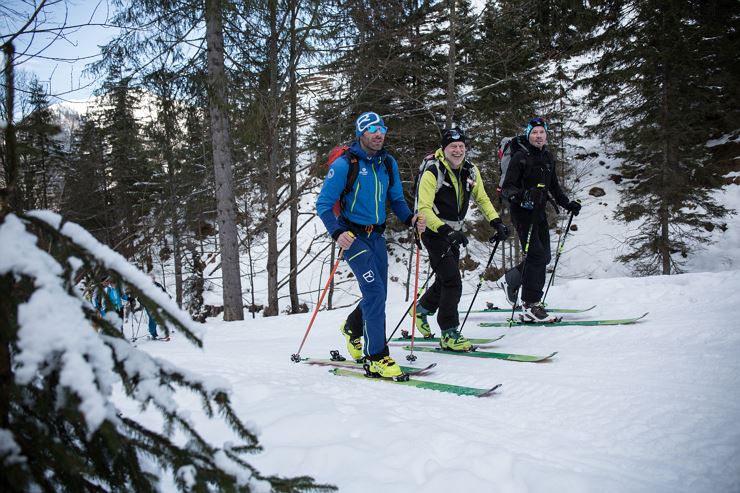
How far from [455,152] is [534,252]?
201 cm

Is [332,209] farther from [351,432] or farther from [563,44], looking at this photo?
[563,44]

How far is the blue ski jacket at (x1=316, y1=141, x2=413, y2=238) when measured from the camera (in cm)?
415

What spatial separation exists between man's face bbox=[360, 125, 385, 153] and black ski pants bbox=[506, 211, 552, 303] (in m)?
2.68

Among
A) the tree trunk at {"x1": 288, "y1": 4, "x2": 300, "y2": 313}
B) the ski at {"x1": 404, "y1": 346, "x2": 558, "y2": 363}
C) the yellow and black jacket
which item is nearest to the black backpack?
the yellow and black jacket

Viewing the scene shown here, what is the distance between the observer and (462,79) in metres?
16.7

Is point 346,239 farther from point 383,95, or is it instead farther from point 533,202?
point 383,95

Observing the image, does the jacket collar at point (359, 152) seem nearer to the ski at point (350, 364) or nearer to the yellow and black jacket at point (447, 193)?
the yellow and black jacket at point (447, 193)

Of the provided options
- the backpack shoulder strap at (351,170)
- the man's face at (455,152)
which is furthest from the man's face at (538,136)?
the backpack shoulder strap at (351,170)

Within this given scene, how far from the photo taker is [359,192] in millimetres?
4266

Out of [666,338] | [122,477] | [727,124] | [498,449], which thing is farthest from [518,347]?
Answer: [727,124]

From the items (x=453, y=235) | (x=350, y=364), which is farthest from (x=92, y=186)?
(x=453, y=235)

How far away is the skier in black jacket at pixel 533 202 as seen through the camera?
5840mm

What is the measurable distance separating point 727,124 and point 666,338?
19.0 metres

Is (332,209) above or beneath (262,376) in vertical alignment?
above
